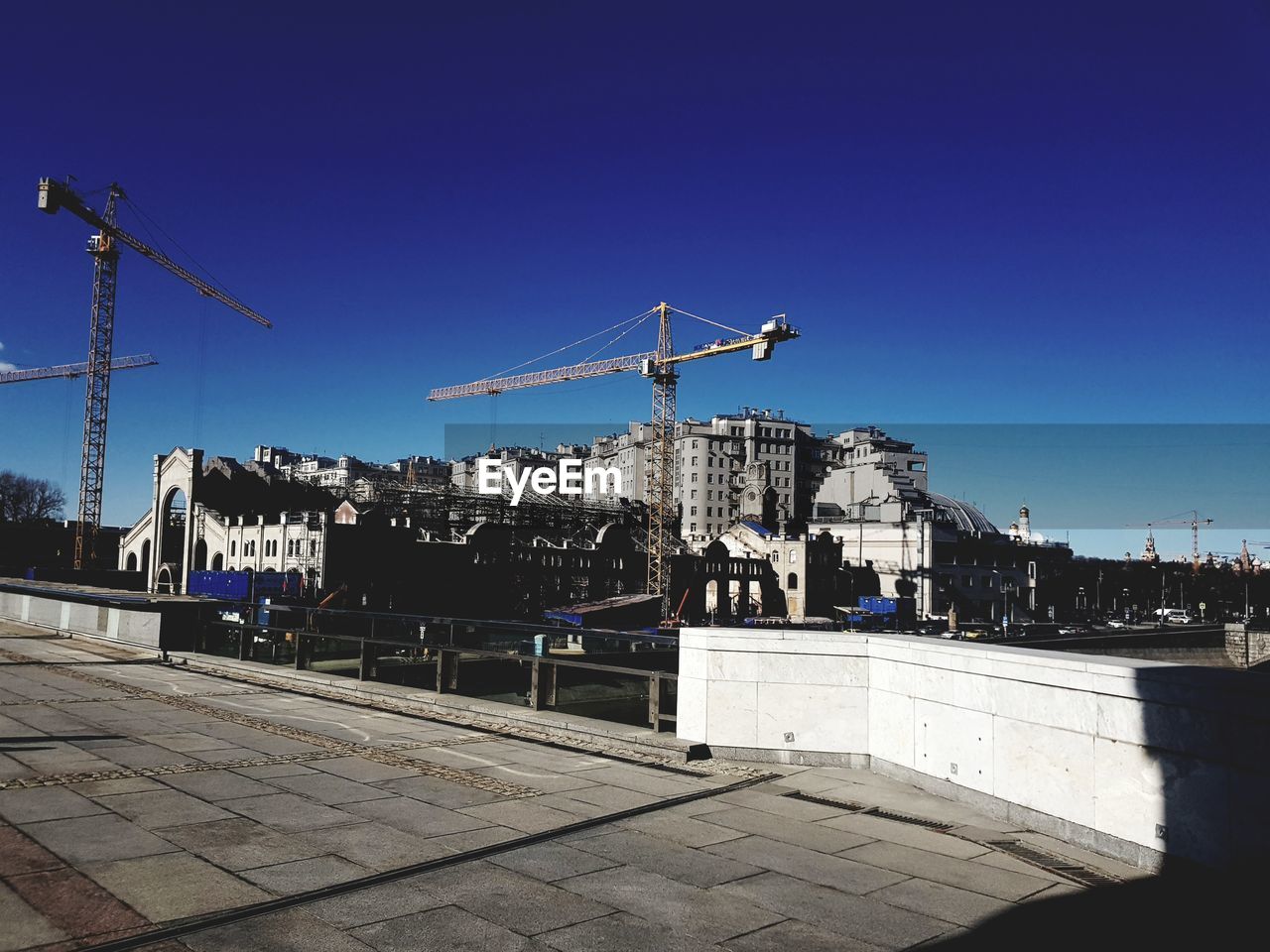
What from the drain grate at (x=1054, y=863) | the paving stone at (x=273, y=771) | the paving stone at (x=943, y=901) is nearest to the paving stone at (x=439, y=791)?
the paving stone at (x=273, y=771)

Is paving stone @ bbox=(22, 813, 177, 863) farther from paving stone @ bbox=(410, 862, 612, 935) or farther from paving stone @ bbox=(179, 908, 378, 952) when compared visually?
paving stone @ bbox=(410, 862, 612, 935)

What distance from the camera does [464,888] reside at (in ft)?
19.2

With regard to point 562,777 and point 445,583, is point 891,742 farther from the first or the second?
point 445,583

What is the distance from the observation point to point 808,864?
660 cm

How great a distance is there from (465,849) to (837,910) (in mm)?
2912

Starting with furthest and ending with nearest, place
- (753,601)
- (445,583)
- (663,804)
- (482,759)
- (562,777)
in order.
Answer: (753,601)
(445,583)
(482,759)
(562,777)
(663,804)

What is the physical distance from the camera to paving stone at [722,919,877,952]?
505 cm

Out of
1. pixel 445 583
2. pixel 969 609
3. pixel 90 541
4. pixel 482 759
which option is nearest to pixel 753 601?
pixel 969 609

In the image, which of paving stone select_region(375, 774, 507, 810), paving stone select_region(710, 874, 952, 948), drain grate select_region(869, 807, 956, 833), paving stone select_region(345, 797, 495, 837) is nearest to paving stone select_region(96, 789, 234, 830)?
paving stone select_region(345, 797, 495, 837)

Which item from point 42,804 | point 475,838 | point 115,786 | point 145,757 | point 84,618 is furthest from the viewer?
point 84,618

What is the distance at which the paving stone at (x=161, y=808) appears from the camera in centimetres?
725

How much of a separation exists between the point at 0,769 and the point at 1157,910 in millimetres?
10494

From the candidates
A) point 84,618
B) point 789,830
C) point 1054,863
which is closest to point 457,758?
point 789,830

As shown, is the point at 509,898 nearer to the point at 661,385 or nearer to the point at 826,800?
the point at 826,800
